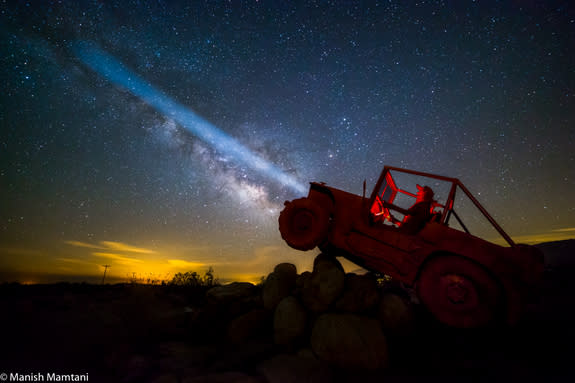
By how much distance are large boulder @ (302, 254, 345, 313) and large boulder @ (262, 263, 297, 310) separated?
944 millimetres

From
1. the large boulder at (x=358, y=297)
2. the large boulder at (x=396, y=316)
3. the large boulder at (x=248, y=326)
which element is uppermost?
the large boulder at (x=358, y=297)

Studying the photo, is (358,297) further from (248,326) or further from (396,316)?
(248,326)

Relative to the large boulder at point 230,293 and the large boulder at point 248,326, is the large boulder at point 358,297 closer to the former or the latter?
the large boulder at point 248,326

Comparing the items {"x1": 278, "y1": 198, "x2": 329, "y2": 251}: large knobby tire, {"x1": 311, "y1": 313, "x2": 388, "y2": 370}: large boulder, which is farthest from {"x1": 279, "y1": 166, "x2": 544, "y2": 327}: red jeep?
{"x1": 311, "y1": 313, "x2": 388, "y2": 370}: large boulder

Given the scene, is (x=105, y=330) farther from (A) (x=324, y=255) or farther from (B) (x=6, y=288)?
(B) (x=6, y=288)

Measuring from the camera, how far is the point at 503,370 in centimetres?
330

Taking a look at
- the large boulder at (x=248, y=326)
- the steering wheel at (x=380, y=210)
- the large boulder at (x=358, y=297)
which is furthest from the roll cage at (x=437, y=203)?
the large boulder at (x=248, y=326)

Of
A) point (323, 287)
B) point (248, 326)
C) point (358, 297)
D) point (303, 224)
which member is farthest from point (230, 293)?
point (358, 297)

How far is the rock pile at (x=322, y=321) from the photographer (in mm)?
3900

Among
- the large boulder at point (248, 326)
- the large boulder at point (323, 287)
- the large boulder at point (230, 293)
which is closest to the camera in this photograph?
the large boulder at point (323, 287)

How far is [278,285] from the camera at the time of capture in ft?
19.3

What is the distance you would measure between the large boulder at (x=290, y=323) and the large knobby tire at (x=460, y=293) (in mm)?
2287

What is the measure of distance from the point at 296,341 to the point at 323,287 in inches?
45.1

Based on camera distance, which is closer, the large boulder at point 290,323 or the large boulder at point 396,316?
the large boulder at point 396,316
